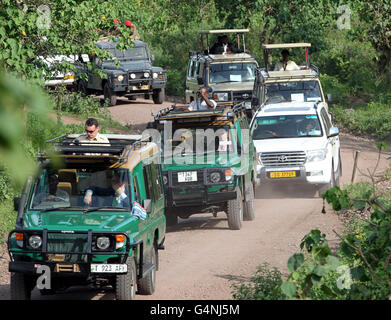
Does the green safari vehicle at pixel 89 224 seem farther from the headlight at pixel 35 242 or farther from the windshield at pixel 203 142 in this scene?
the windshield at pixel 203 142

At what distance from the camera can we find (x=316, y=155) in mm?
15828

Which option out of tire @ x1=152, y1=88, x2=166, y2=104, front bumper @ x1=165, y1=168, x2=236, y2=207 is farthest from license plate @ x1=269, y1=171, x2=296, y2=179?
tire @ x1=152, y1=88, x2=166, y2=104

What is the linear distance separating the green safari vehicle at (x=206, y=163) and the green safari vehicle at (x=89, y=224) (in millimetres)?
3319

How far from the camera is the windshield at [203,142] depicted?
1308 cm

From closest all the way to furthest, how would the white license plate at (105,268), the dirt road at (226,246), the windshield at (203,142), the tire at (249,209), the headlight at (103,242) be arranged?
the white license plate at (105,268) < the headlight at (103,242) < the dirt road at (226,246) < the windshield at (203,142) < the tire at (249,209)

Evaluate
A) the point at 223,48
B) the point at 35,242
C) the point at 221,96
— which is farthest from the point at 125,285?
the point at 223,48

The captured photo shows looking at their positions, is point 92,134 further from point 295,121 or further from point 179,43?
point 179,43

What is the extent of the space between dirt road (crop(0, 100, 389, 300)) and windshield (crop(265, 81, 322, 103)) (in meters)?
2.45

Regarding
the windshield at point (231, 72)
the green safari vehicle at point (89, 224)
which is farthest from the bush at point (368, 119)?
the green safari vehicle at point (89, 224)

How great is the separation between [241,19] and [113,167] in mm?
20792

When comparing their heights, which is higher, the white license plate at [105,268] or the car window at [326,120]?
the white license plate at [105,268]

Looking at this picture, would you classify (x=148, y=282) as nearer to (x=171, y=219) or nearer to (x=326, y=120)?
(x=171, y=219)

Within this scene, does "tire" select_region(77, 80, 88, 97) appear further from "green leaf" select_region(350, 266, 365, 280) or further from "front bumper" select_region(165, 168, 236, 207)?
"green leaf" select_region(350, 266, 365, 280)

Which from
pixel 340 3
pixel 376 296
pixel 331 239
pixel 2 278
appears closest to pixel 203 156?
pixel 331 239
